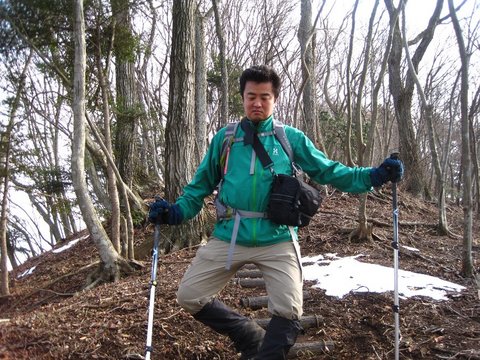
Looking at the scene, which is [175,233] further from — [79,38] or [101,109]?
[79,38]

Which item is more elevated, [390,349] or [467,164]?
[467,164]

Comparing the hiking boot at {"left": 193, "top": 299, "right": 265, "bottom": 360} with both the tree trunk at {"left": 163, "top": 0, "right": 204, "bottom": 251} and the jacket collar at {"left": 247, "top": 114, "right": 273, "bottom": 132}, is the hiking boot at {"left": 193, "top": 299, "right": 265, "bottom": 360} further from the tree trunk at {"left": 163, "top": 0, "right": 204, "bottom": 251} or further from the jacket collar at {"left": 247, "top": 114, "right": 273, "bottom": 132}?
the tree trunk at {"left": 163, "top": 0, "right": 204, "bottom": 251}

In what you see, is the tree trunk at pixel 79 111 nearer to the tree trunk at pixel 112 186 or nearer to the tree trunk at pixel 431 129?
the tree trunk at pixel 112 186

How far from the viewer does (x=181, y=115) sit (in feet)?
23.4

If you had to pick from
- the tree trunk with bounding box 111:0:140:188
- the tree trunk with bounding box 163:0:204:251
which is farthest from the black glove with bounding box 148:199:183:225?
the tree trunk with bounding box 111:0:140:188

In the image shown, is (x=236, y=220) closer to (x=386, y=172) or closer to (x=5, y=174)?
(x=386, y=172)

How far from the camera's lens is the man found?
2.87 m

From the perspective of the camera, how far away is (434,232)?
8148 mm

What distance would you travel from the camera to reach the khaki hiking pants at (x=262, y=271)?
2848 millimetres

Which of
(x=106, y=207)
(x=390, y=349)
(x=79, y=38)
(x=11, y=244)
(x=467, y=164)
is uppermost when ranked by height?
(x=79, y=38)

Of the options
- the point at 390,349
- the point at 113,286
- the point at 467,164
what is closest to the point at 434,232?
the point at 467,164

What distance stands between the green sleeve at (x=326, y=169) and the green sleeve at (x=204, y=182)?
1.91ft

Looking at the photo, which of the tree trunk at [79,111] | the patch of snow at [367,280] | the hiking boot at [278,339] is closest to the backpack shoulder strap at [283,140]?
the hiking boot at [278,339]

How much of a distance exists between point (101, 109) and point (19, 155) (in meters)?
3.27
